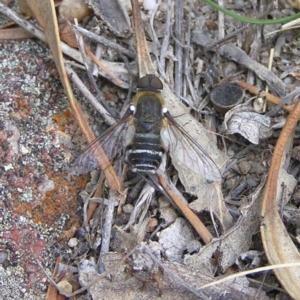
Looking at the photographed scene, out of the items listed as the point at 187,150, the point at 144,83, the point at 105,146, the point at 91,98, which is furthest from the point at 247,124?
the point at 91,98

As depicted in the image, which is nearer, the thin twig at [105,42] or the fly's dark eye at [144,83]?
the fly's dark eye at [144,83]

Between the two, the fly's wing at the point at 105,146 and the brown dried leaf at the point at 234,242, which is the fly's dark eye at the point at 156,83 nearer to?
the fly's wing at the point at 105,146

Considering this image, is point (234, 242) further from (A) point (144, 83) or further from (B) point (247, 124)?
(A) point (144, 83)

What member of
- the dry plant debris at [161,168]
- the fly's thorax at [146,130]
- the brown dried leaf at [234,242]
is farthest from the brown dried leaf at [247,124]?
the fly's thorax at [146,130]

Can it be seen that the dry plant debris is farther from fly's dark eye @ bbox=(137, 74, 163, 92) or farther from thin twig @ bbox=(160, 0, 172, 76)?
fly's dark eye @ bbox=(137, 74, 163, 92)

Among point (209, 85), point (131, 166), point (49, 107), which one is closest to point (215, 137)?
point (209, 85)
